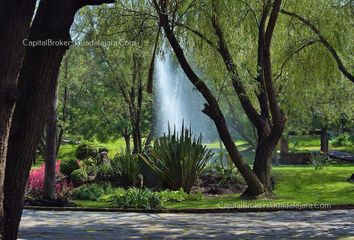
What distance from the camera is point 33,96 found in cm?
500

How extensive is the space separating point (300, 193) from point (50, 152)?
23.4ft

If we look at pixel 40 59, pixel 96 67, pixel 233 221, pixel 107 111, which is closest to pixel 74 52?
pixel 96 67

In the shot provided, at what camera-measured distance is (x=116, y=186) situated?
1611 cm

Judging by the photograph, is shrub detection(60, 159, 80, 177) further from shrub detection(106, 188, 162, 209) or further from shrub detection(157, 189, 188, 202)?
shrub detection(106, 188, 162, 209)

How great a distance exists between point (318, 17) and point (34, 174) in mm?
9376

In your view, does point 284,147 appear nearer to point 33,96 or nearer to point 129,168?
point 129,168

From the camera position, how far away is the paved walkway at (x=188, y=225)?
25.5 ft

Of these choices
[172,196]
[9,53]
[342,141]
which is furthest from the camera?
[342,141]

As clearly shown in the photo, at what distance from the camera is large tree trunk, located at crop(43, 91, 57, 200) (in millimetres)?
12121

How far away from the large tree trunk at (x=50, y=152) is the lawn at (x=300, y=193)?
2.81 feet

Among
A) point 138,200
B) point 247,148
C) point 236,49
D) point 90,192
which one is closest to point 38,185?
point 90,192

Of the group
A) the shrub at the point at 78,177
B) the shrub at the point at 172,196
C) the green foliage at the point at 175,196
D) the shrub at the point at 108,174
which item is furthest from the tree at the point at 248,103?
the shrub at the point at 78,177

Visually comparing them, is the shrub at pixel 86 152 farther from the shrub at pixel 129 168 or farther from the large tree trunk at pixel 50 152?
the large tree trunk at pixel 50 152

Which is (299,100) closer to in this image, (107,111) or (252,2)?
(252,2)
